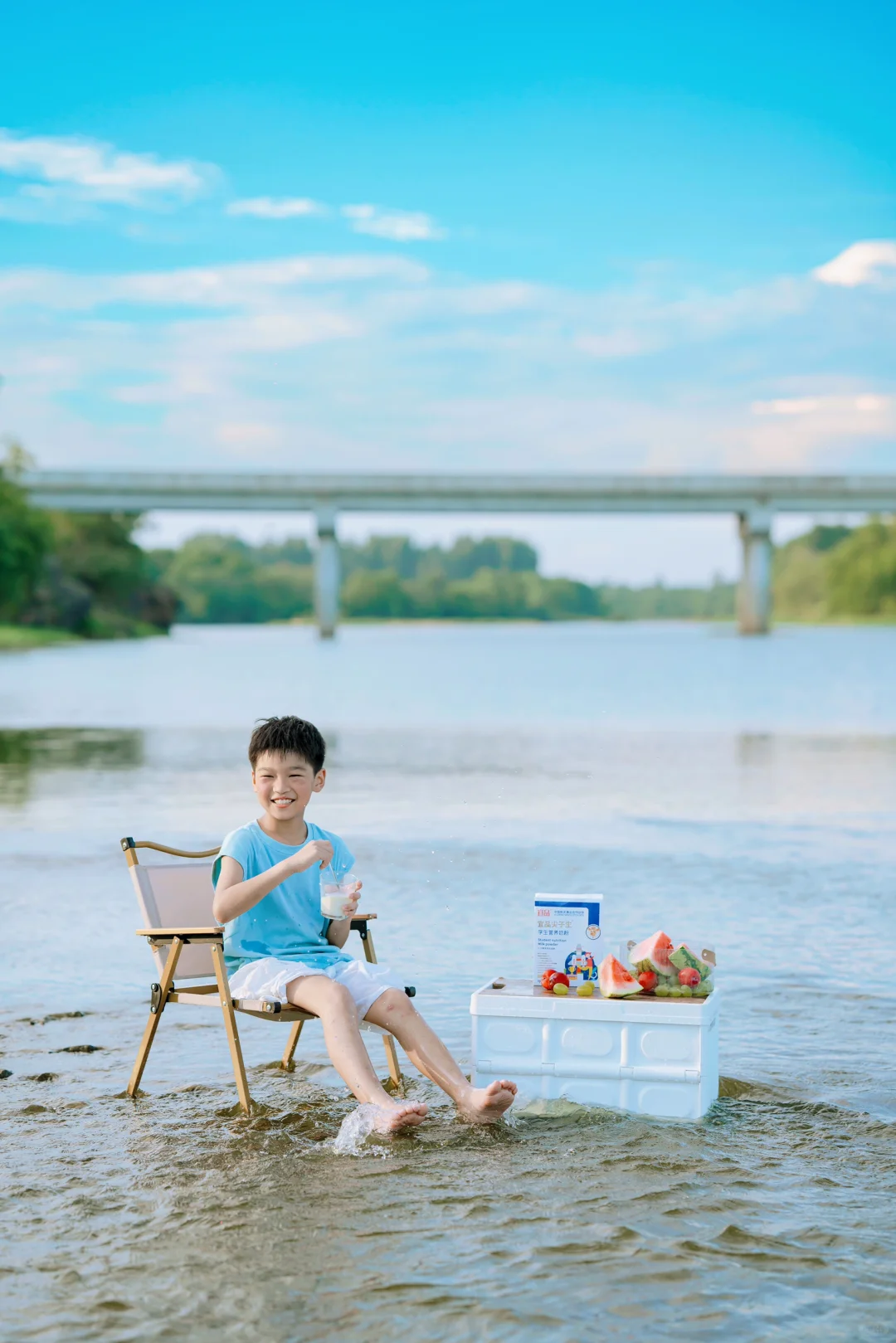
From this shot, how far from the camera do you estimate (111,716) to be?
28031 mm

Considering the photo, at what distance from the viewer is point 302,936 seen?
547cm

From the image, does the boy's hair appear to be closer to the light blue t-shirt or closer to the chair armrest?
the light blue t-shirt

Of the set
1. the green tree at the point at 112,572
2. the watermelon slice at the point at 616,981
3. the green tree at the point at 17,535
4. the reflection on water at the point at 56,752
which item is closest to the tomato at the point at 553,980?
the watermelon slice at the point at 616,981

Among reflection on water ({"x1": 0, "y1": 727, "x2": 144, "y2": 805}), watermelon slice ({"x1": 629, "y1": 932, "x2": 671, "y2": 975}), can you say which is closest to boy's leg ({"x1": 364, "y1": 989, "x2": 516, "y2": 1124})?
watermelon slice ({"x1": 629, "y1": 932, "x2": 671, "y2": 975})

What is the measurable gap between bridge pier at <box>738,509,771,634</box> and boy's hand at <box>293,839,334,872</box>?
245 feet

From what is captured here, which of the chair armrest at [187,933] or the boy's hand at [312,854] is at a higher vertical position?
the boy's hand at [312,854]

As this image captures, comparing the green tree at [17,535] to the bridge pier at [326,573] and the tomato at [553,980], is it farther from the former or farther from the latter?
the tomato at [553,980]

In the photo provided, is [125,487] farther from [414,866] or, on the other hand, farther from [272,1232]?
[272,1232]

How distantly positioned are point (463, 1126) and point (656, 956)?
81cm

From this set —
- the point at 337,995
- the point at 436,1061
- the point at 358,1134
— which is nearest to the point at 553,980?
the point at 436,1061

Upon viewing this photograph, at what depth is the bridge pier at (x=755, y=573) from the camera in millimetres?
78500

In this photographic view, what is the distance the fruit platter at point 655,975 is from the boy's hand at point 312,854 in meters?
0.85

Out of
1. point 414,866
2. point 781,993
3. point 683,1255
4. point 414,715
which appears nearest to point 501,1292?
point 683,1255

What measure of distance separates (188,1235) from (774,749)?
56.1 feet
